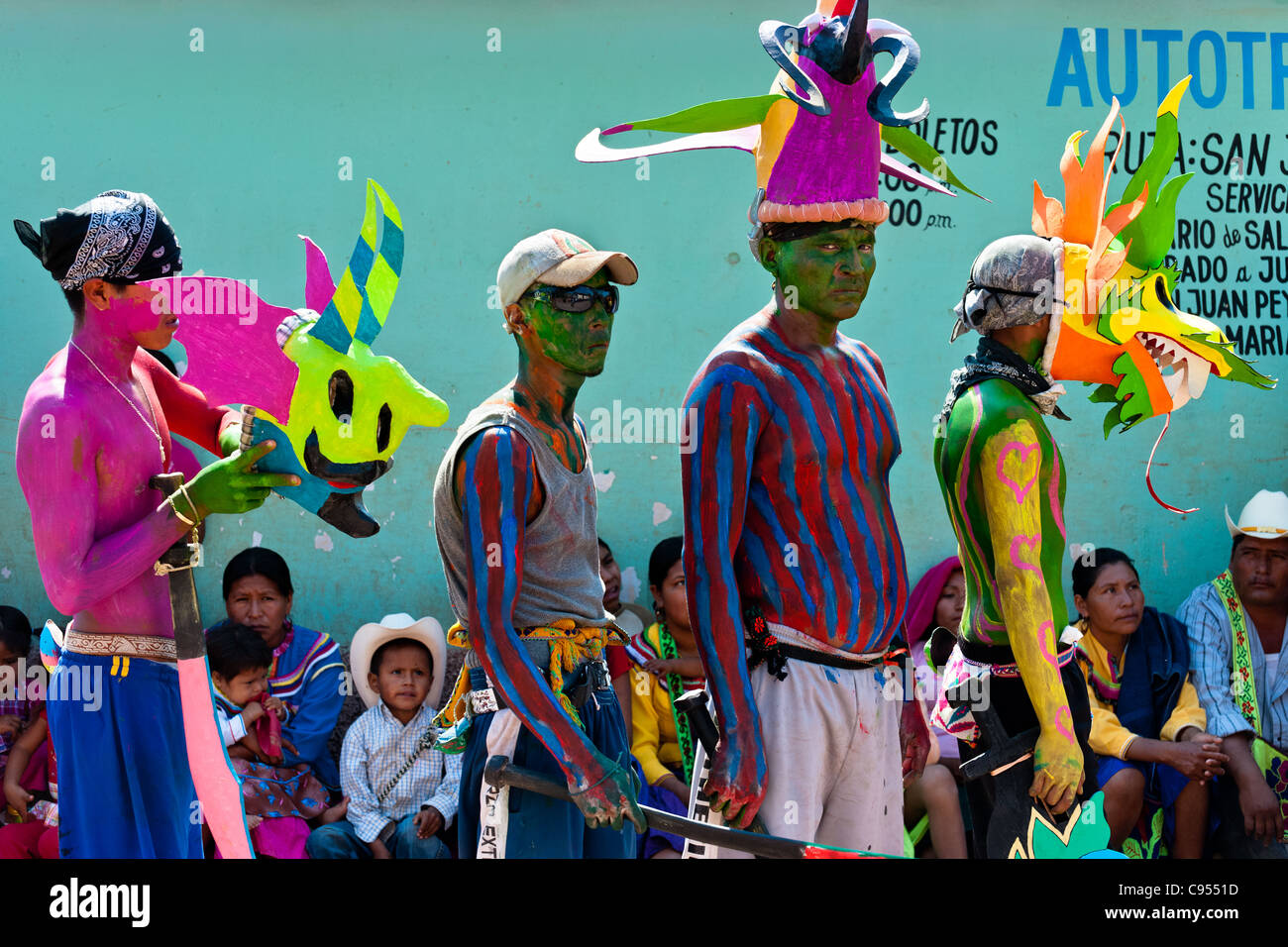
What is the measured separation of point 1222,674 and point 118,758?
390cm

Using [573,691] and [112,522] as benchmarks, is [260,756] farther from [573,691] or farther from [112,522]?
[573,691]

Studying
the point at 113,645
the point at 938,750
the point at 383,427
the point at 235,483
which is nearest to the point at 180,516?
the point at 235,483

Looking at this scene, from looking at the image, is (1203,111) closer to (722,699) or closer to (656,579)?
(656,579)

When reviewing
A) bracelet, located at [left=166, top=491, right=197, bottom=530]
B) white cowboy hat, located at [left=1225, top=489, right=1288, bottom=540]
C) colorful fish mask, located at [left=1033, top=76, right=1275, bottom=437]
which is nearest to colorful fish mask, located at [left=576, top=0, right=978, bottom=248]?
colorful fish mask, located at [left=1033, top=76, right=1275, bottom=437]

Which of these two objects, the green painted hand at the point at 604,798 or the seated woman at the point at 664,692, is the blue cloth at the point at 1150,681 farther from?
the green painted hand at the point at 604,798

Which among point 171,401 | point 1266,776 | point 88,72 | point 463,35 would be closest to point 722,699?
point 171,401

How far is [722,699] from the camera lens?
10.0 ft

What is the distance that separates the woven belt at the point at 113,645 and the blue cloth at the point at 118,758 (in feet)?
0.05

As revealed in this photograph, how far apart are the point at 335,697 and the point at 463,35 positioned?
2.62m

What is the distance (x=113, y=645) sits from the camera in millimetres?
3334

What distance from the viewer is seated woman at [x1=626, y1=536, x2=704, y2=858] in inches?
201

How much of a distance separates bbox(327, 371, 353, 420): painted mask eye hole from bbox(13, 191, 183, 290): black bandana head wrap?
53cm

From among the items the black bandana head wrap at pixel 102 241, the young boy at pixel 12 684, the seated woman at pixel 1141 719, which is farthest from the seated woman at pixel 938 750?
the young boy at pixel 12 684

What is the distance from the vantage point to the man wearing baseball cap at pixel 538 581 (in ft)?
9.85
